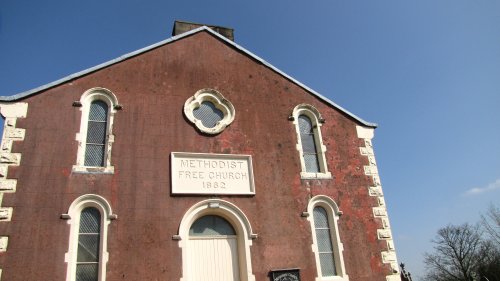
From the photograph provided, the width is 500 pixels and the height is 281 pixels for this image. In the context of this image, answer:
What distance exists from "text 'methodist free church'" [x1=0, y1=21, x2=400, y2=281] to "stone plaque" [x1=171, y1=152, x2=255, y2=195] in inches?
1.3

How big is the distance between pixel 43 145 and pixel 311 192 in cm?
762

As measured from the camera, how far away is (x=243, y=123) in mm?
12195

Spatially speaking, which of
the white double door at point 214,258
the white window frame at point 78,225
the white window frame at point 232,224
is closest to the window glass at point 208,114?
the white window frame at point 232,224

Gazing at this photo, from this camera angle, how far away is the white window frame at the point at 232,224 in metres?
10.1

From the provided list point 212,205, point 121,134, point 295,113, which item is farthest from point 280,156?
point 121,134

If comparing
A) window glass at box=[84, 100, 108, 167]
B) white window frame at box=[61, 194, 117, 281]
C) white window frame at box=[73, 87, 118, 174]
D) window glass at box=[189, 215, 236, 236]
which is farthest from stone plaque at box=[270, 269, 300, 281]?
window glass at box=[84, 100, 108, 167]

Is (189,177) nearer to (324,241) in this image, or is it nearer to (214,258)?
(214,258)

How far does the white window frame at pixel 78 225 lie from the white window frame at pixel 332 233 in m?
5.60

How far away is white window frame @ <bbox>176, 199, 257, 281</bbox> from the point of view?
33.0ft

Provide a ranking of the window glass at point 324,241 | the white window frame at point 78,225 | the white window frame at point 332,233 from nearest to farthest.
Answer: the white window frame at point 78,225 → the white window frame at point 332,233 → the window glass at point 324,241

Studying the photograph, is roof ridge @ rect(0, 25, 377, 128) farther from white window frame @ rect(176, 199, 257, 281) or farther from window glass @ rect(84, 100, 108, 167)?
white window frame @ rect(176, 199, 257, 281)

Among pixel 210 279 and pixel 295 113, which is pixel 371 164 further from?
pixel 210 279

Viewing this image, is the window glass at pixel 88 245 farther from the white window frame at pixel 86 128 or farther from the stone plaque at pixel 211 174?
the stone plaque at pixel 211 174

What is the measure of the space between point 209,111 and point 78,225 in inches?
197
